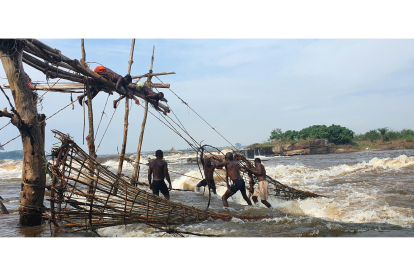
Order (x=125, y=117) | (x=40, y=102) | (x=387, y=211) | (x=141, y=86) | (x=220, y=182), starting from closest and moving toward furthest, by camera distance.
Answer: (x=40, y=102)
(x=387, y=211)
(x=141, y=86)
(x=125, y=117)
(x=220, y=182)

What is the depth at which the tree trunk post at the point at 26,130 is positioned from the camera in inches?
188

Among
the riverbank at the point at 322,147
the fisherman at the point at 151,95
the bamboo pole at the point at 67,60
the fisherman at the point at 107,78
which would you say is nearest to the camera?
the bamboo pole at the point at 67,60

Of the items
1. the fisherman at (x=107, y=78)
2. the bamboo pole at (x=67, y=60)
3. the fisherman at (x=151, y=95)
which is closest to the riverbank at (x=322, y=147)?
the fisherman at (x=151, y=95)

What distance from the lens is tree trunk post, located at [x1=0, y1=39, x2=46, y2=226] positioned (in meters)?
4.78

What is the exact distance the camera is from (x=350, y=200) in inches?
337

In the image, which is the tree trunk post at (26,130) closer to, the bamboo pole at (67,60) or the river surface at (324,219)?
the bamboo pole at (67,60)

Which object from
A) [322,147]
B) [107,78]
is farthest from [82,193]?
[322,147]

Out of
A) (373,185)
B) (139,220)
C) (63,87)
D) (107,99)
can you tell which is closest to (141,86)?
(107,99)

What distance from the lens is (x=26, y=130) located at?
4910 millimetres

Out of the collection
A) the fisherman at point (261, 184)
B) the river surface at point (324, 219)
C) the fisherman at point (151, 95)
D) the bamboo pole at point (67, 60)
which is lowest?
the river surface at point (324, 219)

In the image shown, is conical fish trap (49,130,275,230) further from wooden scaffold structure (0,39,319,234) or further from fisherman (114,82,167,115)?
fisherman (114,82,167,115)

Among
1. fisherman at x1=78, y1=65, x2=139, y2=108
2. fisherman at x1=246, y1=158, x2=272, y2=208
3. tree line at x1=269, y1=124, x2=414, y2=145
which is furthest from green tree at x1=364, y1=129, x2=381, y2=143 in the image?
fisherman at x1=78, y1=65, x2=139, y2=108

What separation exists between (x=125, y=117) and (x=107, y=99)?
9.48 feet

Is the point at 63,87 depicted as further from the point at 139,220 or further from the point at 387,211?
the point at 387,211
